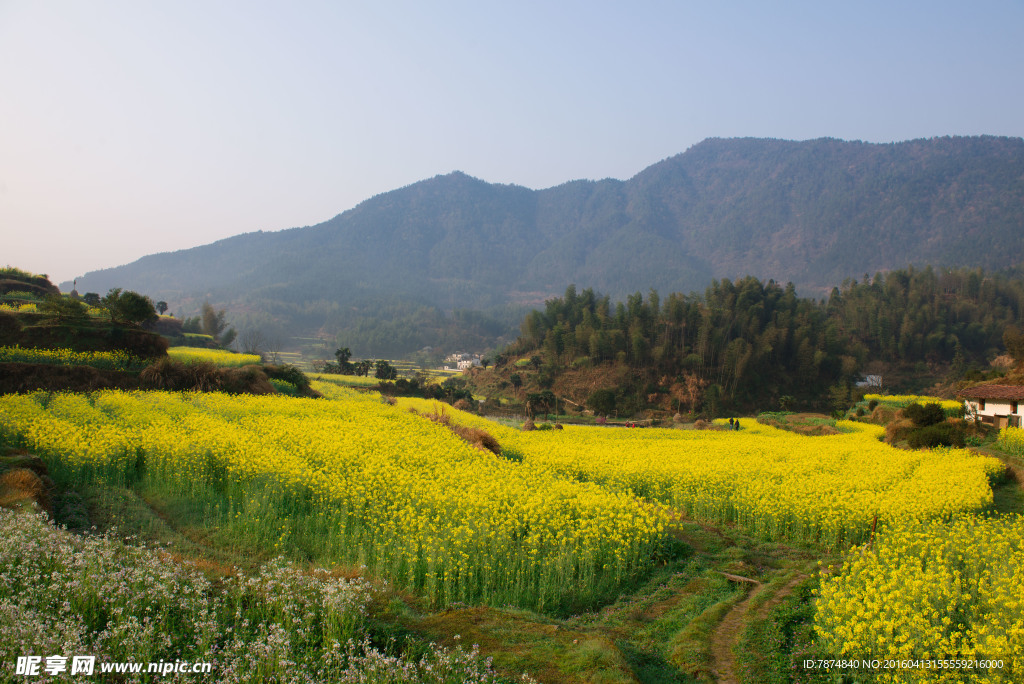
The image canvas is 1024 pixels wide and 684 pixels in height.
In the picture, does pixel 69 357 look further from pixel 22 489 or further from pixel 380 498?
pixel 380 498

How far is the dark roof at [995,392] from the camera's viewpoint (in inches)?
1081

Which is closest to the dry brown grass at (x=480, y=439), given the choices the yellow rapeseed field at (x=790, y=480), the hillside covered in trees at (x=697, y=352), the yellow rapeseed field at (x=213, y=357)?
the yellow rapeseed field at (x=790, y=480)

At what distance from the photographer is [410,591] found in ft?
28.5

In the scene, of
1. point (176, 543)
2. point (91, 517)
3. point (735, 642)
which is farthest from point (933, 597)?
point (91, 517)

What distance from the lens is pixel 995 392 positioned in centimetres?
2875

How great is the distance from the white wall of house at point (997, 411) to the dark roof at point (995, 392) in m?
0.25

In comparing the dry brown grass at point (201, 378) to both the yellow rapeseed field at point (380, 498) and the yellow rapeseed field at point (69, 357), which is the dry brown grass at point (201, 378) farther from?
the yellow rapeseed field at point (380, 498)

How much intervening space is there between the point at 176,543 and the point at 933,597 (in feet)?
36.1

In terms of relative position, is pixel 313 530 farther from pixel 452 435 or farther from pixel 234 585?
pixel 452 435

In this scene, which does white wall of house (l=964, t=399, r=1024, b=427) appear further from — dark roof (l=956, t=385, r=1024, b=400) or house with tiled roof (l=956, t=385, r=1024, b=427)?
dark roof (l=956, t=385, r=1024, b=400)

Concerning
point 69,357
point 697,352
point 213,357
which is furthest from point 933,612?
point 697,352

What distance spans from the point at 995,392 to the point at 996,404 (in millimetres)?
618

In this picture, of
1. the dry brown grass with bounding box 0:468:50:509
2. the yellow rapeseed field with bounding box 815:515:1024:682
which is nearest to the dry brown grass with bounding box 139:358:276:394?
the dry brown grass with bounding box 0:468:50:509

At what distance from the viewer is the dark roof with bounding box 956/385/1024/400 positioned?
1081 inches
